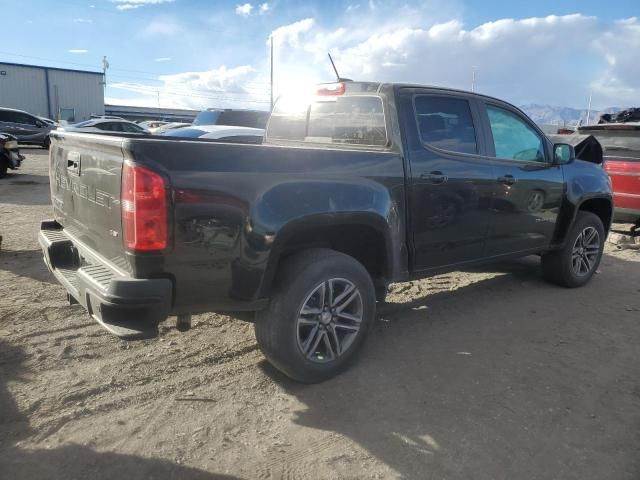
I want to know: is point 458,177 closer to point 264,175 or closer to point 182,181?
point 264,175

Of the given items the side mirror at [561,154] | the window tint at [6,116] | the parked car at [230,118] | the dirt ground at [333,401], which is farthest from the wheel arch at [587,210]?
the window tint at [6,116]

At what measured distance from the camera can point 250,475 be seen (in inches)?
93.5

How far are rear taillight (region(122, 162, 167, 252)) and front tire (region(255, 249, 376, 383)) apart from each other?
2.75 feet

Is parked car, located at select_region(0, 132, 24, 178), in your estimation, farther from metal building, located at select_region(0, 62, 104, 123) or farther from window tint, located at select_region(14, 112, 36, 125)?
metal building, located at select_region(0, 62, 104, 123)

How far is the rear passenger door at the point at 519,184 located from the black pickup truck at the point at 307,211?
17 millimetres

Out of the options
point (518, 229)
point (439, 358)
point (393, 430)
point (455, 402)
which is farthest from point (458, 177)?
point (393, 430)

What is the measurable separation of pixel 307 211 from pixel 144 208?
3.00 feet

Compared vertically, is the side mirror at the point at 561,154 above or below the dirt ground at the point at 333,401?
above

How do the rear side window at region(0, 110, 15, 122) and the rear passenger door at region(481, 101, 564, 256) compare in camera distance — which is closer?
the rear passenger door at region(481, 101, 564, 256)

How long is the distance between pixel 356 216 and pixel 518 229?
2.09 m

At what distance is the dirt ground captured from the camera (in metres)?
2.47

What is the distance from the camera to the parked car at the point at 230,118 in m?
14.0

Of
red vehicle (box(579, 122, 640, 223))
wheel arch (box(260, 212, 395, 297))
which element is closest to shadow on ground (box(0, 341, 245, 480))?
wheel arch (box(260, 212, 395, 297))

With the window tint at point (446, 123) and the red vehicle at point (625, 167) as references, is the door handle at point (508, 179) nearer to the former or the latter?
the window tint at point (446, 123)
